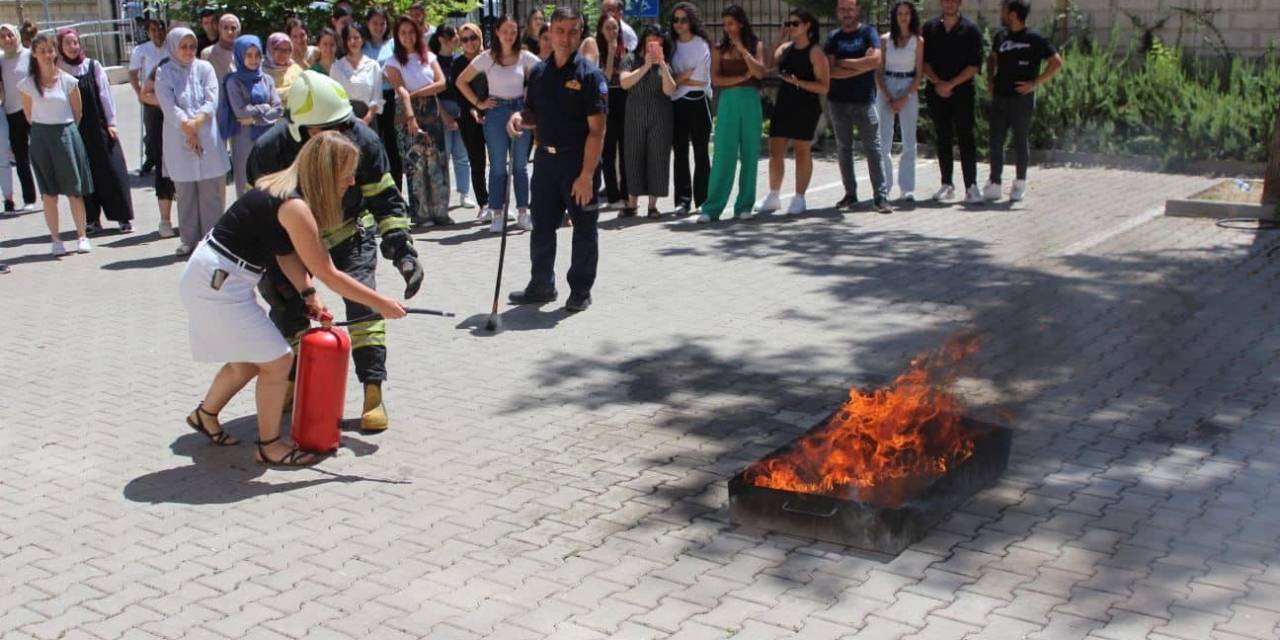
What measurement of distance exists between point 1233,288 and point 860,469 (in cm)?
508

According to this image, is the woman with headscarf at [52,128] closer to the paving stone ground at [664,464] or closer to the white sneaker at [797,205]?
the paving stone ground at [664,464]

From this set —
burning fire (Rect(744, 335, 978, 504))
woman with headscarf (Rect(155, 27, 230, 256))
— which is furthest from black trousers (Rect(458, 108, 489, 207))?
burning fire (Rect(744, 335, 978, 504))

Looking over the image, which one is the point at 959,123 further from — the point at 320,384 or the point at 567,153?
the point at 320,384

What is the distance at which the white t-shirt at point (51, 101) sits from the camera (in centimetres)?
1162

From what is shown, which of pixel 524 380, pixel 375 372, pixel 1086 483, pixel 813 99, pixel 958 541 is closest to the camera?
pixel 958 541

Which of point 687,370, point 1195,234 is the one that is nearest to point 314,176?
point 687,370

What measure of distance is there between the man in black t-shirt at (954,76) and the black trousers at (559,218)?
4.66 metres

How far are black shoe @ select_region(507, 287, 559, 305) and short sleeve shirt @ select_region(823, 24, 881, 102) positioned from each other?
13.8 feet

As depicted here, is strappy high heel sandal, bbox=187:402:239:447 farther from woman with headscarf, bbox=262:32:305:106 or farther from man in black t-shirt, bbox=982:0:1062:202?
man in black t-shirt, bbox=982:0:1062:202

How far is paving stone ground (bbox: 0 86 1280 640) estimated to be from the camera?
493 cm

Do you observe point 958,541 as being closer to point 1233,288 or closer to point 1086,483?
point 1086,483

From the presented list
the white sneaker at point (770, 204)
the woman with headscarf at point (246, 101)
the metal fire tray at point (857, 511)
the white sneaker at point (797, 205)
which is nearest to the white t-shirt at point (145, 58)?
the woman with headscarf at point (246, 101)

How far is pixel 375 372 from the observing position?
6996mm

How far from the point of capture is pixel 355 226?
23.0 ft
